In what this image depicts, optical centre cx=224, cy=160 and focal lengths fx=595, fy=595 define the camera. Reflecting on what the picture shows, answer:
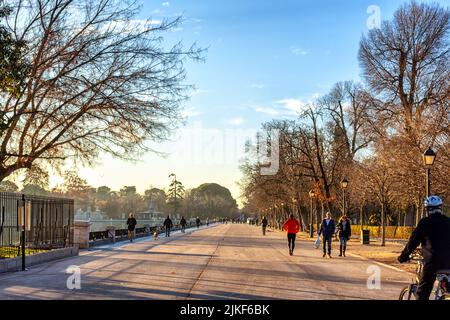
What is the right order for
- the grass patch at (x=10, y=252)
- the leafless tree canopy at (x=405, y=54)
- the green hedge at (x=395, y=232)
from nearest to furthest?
the grass patch at (x=10, y=252) → the leafless tree canopy at (x=405, y=54) → the green hedge at (x=395, y=232)

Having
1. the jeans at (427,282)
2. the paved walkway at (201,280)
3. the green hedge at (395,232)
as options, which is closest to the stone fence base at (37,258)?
the paved walkway at (201,280)

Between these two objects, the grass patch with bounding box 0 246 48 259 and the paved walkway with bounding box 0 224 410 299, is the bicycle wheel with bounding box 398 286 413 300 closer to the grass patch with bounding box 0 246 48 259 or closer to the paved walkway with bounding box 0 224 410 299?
the paved walkway with bounding box 0 224 410 299

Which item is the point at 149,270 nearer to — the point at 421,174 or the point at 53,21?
the point at 53,21

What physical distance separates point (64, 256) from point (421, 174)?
14.3 metres

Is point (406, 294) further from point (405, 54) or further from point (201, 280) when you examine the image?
point (405, 54)

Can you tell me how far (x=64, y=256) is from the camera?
23828mm

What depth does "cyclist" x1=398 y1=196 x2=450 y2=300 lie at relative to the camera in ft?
25.4

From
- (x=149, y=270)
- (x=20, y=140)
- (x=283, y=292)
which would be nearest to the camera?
(x=283, y=292)

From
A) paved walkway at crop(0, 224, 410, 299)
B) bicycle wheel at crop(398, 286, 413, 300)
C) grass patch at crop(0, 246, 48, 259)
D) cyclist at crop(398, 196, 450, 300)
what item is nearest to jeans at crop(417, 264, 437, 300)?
cyclist at crop(398, 196, 450, 300)

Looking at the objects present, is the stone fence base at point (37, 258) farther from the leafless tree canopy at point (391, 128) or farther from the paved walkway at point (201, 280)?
the leafless tree canopy at point (391, 128)

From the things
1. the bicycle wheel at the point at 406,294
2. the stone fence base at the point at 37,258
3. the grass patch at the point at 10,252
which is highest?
the bicycle wheel at the point at 406,294

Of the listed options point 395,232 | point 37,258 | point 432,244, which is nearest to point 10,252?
point 37,258

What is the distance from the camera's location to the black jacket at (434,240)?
774 centimetres
